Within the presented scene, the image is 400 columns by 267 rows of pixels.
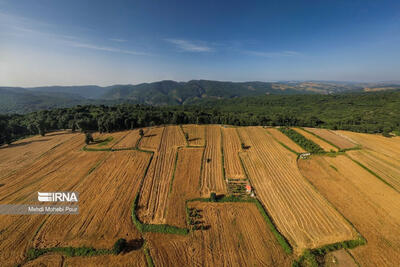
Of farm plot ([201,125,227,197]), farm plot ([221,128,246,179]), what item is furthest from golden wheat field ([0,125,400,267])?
farm plot ([221,128,246,179])

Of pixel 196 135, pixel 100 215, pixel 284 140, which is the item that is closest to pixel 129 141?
pixel 196 135

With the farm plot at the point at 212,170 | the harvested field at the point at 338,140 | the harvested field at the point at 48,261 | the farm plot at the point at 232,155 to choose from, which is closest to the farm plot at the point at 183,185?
the farm plot at the point at 212,170

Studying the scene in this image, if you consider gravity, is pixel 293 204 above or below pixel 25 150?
below

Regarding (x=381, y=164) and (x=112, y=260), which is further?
(x=381, y=164)

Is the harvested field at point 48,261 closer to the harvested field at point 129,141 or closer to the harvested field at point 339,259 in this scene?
the harvested field at point 129,141

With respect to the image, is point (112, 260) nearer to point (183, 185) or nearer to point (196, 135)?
point (183, 185)

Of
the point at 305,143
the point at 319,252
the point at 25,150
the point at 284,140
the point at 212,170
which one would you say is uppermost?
the point at 25,150
